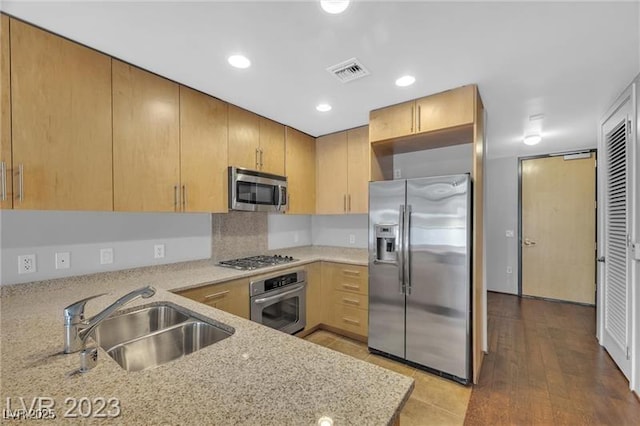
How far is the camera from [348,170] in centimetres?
316

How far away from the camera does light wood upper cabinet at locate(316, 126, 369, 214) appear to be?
3.05 metres

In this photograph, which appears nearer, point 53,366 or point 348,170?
point 53,366

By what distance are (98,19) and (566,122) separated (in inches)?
161

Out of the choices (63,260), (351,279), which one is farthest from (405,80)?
(63,260)

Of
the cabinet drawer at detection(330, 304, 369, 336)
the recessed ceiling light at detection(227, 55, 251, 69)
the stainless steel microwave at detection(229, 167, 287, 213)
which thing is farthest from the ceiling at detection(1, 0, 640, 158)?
the cabinet drawer at detection(330, 304, 369, 336)

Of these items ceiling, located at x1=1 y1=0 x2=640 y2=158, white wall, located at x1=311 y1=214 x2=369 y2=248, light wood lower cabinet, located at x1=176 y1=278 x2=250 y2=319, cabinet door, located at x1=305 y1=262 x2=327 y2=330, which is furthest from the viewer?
white wall, located at x1=311 y1=214 x2=369 y2=248

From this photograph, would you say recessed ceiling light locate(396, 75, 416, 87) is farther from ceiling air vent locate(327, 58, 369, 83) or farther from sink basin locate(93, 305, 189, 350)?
sink basin locate(93, 305, 189, 350)

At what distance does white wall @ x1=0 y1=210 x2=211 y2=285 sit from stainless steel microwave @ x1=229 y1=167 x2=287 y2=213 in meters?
0.48

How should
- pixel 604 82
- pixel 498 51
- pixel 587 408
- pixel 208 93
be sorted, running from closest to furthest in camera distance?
1. pixel 498 51
2. pixel 587 408
3. pixel 604 82
4. pixel 208 93

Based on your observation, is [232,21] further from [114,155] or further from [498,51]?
[498,51]

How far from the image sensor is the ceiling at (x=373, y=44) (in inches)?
52.5

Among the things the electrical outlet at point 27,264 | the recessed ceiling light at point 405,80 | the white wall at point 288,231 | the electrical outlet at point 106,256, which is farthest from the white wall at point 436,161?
the electrical outlet at point 27,264

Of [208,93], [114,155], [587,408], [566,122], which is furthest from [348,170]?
[587,408]

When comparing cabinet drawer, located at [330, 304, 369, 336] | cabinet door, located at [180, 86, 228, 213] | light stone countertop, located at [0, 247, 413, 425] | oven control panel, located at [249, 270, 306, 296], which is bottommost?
cabinet drawer, located at [330, 304, 369, 336]
